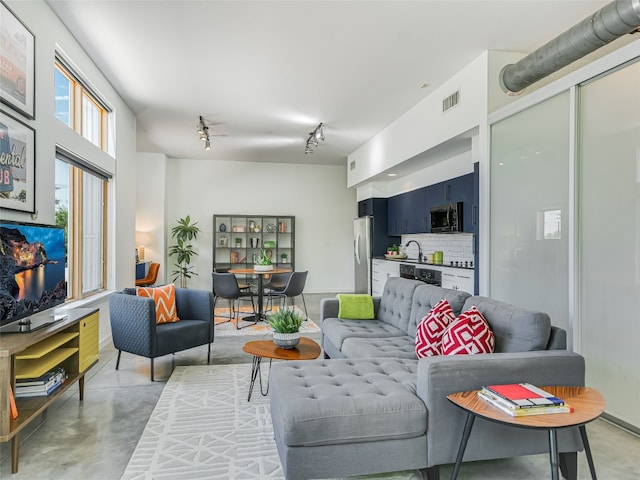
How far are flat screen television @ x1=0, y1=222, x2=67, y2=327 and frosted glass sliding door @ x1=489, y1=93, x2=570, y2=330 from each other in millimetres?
3884

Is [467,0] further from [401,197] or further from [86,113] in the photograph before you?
[401,197]

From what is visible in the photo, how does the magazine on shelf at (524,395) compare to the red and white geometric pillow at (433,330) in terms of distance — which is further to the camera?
the red and white geometric pillow at (433,330)

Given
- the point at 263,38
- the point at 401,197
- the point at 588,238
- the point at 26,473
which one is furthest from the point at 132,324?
the point at 401,197

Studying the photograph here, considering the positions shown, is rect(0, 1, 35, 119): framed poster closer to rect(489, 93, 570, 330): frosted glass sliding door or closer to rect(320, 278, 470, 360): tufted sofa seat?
rect(320, 278, 470, 360): tufted sofa seat

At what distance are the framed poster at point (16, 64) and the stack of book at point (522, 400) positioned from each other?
3.32m

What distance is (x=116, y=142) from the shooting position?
516 centimetres

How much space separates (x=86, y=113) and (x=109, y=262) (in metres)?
1.77

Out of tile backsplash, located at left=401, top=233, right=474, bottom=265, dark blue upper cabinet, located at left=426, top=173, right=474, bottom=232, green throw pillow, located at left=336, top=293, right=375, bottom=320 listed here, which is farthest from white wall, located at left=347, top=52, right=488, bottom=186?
green throw pillow, located at left=336, top=293, right=375, bottom=320

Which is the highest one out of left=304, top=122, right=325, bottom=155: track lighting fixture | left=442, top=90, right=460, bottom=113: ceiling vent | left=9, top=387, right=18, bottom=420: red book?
left=304, top=122, right=325, bottom=155: track lighting fixture

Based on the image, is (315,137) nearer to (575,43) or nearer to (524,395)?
(575,43)

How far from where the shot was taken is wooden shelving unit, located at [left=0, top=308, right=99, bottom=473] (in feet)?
6.68

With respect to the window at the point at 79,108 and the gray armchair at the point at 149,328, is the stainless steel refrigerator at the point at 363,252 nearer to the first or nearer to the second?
the gray armchair at the point at 149,328

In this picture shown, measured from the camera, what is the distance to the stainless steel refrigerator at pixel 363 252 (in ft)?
27.2

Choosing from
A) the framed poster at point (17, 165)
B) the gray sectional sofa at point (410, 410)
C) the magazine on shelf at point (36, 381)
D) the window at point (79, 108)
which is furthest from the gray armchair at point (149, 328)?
the window at point (79, 108)
